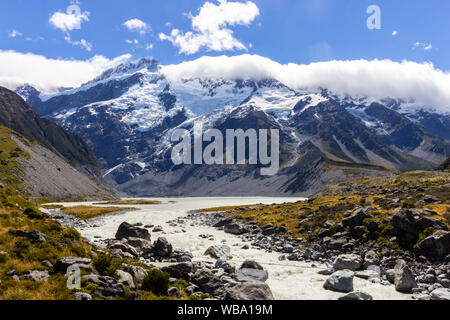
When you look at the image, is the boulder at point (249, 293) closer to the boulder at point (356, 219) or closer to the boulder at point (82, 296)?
the boulder at point (82, 296)

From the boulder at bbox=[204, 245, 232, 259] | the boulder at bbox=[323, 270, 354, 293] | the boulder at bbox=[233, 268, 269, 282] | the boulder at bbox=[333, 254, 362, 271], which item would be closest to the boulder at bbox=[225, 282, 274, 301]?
the boulder at bbox=[233, 268, 269, 282]

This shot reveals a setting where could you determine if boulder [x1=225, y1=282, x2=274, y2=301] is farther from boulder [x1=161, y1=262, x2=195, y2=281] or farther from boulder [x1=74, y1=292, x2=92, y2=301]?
boulder [x1=74, y1=292, x2=92, y2=301]

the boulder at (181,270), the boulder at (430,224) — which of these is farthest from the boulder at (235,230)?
the boulder at (181,270)

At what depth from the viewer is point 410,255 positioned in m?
34.4

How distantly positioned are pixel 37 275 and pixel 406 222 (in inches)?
1489

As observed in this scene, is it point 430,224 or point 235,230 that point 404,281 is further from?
point 235,230

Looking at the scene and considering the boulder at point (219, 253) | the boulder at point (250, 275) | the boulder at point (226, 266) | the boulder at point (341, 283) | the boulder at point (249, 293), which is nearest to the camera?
the boulder at point (249, 293)

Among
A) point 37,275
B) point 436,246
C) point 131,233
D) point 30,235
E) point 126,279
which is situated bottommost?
point 131,233

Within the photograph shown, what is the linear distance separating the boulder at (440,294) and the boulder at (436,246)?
8.44 m

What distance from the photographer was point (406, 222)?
124 ft

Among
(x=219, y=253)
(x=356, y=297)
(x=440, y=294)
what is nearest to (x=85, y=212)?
(x=219, y=253)

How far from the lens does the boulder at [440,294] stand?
77.0 feet
